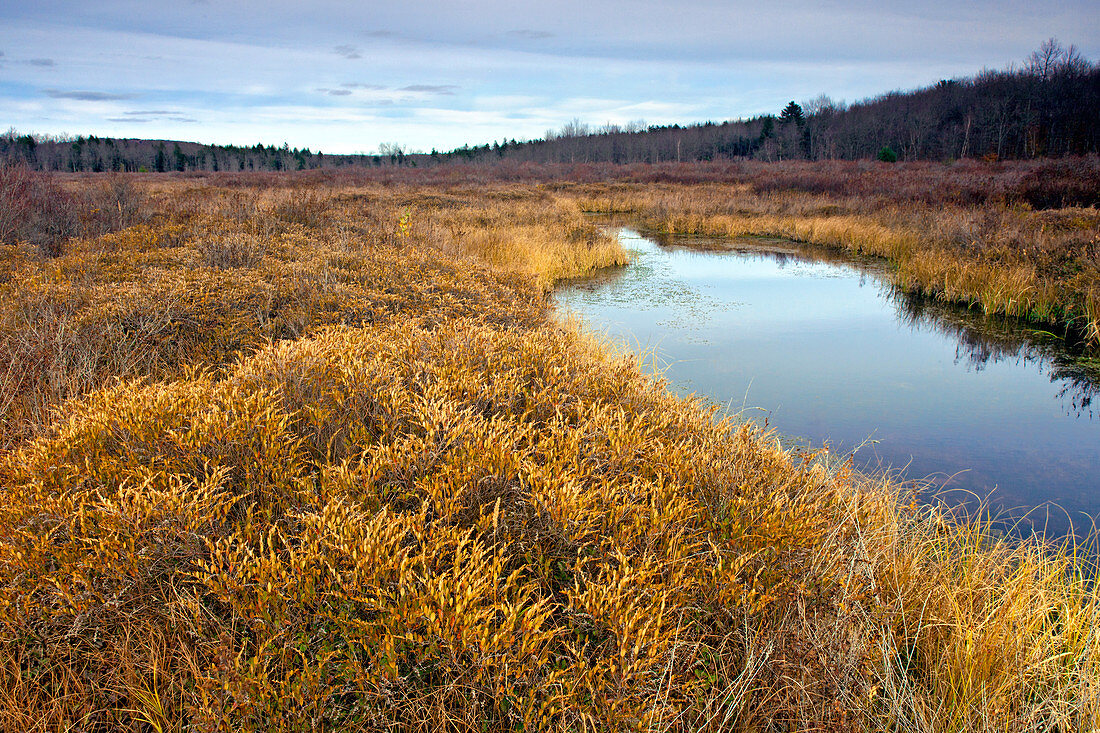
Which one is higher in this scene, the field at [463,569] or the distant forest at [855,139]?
the distant forest at [855,139]

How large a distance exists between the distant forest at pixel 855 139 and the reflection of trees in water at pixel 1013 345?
40036 millimetres

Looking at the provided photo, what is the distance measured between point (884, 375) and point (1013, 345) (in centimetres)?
270

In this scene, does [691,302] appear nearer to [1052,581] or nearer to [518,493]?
[1052,581]

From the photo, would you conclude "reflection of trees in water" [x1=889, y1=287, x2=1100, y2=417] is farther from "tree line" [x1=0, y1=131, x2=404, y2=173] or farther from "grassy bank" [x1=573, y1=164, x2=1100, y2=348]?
"tree line" [x1=0, y1=131, x2=404, y2=173]

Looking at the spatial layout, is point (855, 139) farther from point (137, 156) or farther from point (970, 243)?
point (137, 156)

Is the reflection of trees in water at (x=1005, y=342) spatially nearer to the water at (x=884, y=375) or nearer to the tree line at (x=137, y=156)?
the water at (x=884, y=375)

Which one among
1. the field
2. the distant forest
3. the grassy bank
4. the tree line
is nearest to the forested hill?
the distant forest

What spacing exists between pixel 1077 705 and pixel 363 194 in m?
24.0

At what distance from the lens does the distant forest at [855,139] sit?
48688 mm

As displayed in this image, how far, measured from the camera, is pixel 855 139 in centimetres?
6500

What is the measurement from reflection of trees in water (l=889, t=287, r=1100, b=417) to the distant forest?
40.0 metres

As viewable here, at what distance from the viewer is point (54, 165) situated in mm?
65750

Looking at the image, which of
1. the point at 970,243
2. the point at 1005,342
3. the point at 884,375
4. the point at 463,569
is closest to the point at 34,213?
the point at 463,569

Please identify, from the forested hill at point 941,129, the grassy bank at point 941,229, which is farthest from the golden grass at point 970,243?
the forested hill at point 941,129
